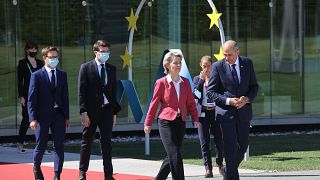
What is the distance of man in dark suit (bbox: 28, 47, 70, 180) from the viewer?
11664 millimetres

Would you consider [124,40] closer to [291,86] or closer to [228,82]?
[291,86]

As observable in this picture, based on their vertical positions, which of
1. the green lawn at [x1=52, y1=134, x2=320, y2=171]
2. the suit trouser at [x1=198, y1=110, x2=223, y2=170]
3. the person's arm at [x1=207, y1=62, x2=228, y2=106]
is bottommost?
the green lawn at [x1=52, y1=134, x2=320, y2=171]

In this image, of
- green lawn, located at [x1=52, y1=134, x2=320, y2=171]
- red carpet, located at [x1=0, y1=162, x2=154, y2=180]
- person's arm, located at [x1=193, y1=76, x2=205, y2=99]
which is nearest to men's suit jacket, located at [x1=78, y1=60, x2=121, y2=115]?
red carpet, located at [x1=0, y1=162, x2=154, y2=180]

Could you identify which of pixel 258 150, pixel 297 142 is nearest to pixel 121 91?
pixel 258 150

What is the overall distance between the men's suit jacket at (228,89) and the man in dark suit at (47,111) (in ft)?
7.34

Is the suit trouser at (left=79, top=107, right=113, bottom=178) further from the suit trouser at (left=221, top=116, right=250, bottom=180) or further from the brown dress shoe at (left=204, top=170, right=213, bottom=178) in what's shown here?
the suit trouser at (left=221, top=116, right=250, bottom=180)

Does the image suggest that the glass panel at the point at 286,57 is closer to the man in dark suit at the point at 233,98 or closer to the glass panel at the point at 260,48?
the glass panel at the point at 260,48

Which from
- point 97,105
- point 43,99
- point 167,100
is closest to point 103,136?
point 97,105

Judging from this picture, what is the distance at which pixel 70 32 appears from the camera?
20.4 m

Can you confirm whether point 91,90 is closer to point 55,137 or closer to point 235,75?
point 55,137

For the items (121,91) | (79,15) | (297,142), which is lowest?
(297,142)

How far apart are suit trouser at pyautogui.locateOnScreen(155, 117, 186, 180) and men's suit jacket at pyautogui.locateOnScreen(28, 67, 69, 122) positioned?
180 centimetres

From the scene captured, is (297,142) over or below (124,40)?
below

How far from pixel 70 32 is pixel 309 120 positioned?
661 cm
